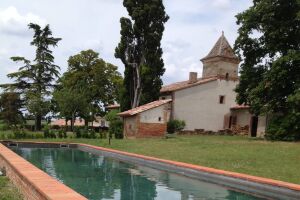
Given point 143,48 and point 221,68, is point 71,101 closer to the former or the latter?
point 143,48

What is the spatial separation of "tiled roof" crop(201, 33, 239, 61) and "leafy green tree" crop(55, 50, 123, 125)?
44.8ft

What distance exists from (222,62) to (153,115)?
13330 millimetres

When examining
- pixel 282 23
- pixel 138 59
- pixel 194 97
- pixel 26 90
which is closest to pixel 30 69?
pixel 26 90

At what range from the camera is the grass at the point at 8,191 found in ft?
26.5

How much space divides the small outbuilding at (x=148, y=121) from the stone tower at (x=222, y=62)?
1118 cm

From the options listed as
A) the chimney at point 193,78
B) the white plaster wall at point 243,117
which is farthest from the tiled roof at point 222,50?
the white plaster wall at point 243,117

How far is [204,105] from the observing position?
42.5 meters

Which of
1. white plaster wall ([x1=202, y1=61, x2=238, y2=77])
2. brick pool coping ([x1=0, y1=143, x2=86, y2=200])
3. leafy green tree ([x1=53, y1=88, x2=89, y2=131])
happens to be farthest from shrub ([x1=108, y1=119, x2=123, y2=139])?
brick pool coping ([x1=0, y1=143, x2=86, y2=200])

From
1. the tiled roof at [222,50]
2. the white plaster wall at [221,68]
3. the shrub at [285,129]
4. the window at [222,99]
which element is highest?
the tiled roof at [222,50]

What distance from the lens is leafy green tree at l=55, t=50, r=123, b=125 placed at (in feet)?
175

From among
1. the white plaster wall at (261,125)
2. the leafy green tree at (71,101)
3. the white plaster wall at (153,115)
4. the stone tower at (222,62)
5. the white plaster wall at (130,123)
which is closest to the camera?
the white plaster wall at (153,115)

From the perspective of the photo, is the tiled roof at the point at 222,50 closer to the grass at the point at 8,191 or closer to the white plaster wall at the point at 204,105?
the white plaster wall at the point at 204,105

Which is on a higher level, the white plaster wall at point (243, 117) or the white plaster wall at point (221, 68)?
the white plaster wall at point (221, 68)

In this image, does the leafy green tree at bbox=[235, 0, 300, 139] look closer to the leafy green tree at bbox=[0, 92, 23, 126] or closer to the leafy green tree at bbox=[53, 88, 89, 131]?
the leafy green tree at bbox=[53, 88, 89, 131]
